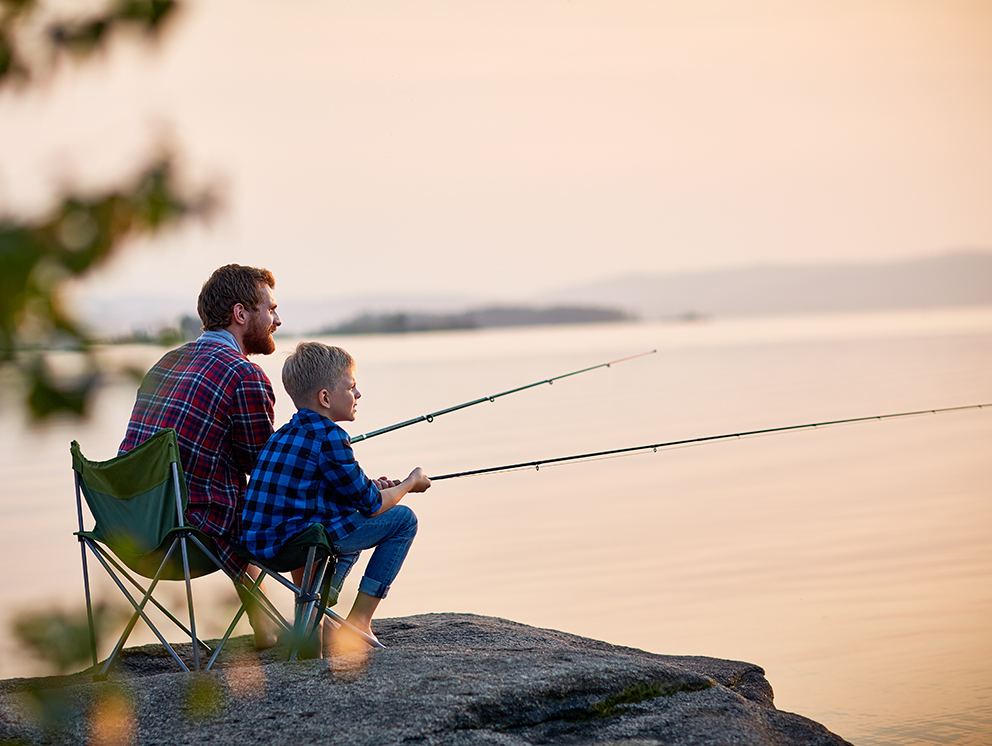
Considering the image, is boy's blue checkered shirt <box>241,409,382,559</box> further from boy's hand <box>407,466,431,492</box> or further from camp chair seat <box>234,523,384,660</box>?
boy's hand <box>407,466,431,492</box>

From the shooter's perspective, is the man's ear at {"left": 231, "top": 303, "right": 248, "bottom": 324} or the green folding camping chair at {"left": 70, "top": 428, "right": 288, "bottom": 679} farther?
the man's ear at {"left": 231, "top": 303, "right": 248, "bottom": 324}

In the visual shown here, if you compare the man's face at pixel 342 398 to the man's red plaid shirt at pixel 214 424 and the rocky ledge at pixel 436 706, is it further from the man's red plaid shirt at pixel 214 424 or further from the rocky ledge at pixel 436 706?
the rocky ledge at pixel 436 706

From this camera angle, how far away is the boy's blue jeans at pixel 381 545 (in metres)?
3.60

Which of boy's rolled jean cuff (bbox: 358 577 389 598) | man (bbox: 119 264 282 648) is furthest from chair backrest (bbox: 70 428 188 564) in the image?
boy's rolled jean cuff (bbox: 358 577 389 598)

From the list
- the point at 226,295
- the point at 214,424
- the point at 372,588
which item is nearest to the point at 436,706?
the point at 372,588

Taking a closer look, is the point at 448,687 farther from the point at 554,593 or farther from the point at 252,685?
the point at 554,593

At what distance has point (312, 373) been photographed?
139 inches

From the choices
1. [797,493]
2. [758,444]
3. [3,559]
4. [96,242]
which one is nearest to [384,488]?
[96,242]

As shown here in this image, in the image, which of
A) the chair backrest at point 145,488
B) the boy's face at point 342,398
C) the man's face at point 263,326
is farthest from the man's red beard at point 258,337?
the chair backrest at point 145,488

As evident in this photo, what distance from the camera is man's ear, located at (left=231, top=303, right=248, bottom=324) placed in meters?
3.80

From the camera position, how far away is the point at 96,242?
806 millimetres

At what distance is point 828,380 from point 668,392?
3.41 meters

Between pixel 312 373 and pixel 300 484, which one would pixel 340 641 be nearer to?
pixel 300 484

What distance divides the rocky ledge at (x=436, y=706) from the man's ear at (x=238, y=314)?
1224mm
